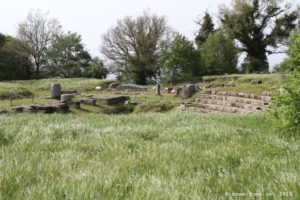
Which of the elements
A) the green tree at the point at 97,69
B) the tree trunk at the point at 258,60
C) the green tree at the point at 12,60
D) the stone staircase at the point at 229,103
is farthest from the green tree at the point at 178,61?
the green tree at the point at 12,60

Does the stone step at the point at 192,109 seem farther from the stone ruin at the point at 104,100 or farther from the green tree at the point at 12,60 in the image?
the green tree at the point at 12,60

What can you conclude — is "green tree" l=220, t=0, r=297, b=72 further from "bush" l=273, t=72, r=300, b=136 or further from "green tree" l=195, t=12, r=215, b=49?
"bush" l=273, t=72, r=300, b=136

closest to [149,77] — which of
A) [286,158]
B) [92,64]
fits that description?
[92,64]

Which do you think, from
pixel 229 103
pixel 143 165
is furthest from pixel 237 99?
pixel 143 165

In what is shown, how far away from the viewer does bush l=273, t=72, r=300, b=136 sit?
746cm

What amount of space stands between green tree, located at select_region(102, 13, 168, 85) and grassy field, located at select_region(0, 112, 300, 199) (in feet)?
174

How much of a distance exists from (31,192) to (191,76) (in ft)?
157

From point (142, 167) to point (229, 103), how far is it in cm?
2265

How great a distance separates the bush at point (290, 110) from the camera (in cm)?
746

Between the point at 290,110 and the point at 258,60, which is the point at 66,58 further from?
the point at 290,110

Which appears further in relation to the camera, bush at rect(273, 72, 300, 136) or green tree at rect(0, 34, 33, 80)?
green tree at rect(0, 34, 33, 80)

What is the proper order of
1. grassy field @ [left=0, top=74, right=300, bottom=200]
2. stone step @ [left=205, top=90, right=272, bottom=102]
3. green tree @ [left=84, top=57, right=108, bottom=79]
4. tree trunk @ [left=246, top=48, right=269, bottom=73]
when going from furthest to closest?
green tree @ [left=84, top=57, right=108, bottom=79] → tree trunk @ [left=246, top=48, right=269, bottom=73] → stone step @ [left=205, top=90, right=272, bottom=102] → grassy field @ [left=0, top=74, right=300, bottom=200]

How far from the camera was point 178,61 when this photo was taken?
49656mm

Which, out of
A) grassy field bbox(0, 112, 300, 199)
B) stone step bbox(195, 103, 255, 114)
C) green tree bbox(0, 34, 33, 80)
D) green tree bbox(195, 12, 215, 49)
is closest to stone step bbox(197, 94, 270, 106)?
stone step bbox(195, 103, 255, 114)
